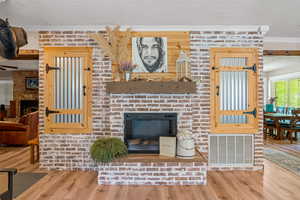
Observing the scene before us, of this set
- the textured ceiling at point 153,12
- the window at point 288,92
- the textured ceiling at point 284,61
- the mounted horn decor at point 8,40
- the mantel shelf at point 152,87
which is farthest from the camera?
the window at point 288,92

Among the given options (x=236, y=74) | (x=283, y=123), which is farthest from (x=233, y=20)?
(x=283, y=123)

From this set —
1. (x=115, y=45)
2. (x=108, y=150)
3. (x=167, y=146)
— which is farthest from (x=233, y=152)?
(x=115, y=45)

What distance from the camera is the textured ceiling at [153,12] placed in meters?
3.14

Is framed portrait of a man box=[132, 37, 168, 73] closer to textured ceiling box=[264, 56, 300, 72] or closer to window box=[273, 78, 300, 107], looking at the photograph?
textured ceiling box=[264, 56, 300, 72]

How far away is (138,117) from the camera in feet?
12.8

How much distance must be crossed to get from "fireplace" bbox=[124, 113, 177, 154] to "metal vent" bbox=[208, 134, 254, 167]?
3.03 feet

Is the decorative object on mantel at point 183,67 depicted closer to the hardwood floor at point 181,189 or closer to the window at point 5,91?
the hardwood floor at point 181,189

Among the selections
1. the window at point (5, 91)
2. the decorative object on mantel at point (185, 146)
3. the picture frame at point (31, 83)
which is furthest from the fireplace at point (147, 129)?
the window at point (5, 91)

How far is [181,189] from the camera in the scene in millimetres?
3244

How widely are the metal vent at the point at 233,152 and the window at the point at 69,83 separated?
2410mm

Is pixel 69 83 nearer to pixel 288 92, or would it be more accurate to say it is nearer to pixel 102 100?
pixel 102 100

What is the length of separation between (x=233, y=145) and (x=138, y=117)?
1794 mm

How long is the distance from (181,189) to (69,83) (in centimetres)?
261

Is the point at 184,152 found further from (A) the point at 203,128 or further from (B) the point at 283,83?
(B) the point at 283,83
